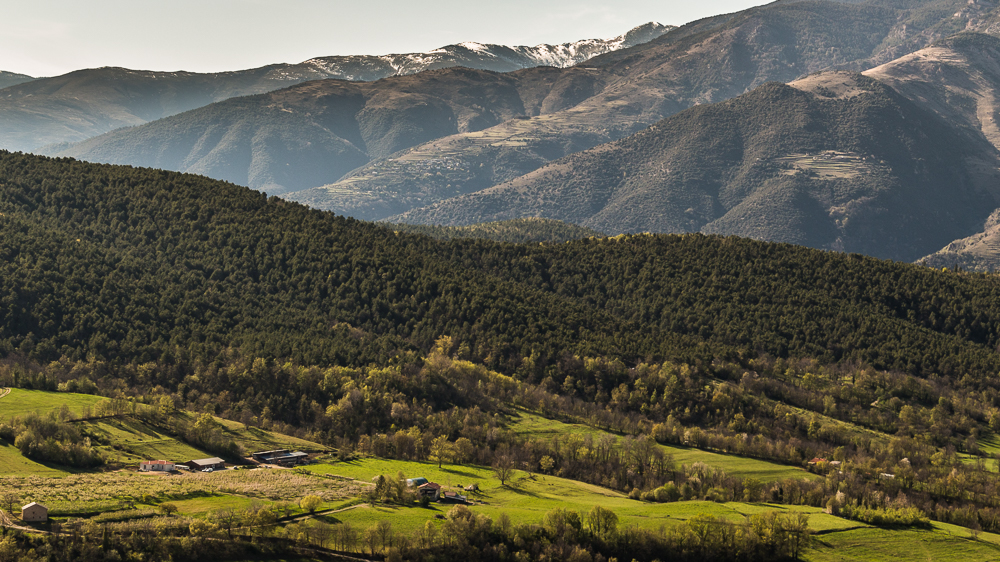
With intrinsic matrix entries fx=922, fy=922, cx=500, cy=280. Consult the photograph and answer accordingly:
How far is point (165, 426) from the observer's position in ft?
605

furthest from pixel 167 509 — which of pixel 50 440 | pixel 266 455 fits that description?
pixel 266 455

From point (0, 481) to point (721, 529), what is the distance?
110 metres

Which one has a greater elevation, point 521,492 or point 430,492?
point 430,492

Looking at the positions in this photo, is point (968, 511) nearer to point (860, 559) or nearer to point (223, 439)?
point (860, 559)

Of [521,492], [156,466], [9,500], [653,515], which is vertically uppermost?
[9,500]

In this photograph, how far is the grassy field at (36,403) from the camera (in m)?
177

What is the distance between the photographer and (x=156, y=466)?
518 feet

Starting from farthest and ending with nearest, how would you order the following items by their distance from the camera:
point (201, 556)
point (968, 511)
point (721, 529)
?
point (968, 511)
point (721, 529)
point (201, 556)

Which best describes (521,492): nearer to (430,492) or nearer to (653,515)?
(430,492)

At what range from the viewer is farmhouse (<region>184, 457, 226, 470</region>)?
164m

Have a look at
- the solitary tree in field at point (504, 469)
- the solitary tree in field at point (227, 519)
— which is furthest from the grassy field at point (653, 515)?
the solitary tree in field at point (227, 519)

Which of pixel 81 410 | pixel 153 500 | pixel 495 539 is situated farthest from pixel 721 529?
pixel 81 410

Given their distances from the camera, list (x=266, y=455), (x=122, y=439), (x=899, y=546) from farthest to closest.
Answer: (x=266, y=455) → (x=122, y=439) → (x=899, y=546)

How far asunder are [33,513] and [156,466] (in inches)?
1458
